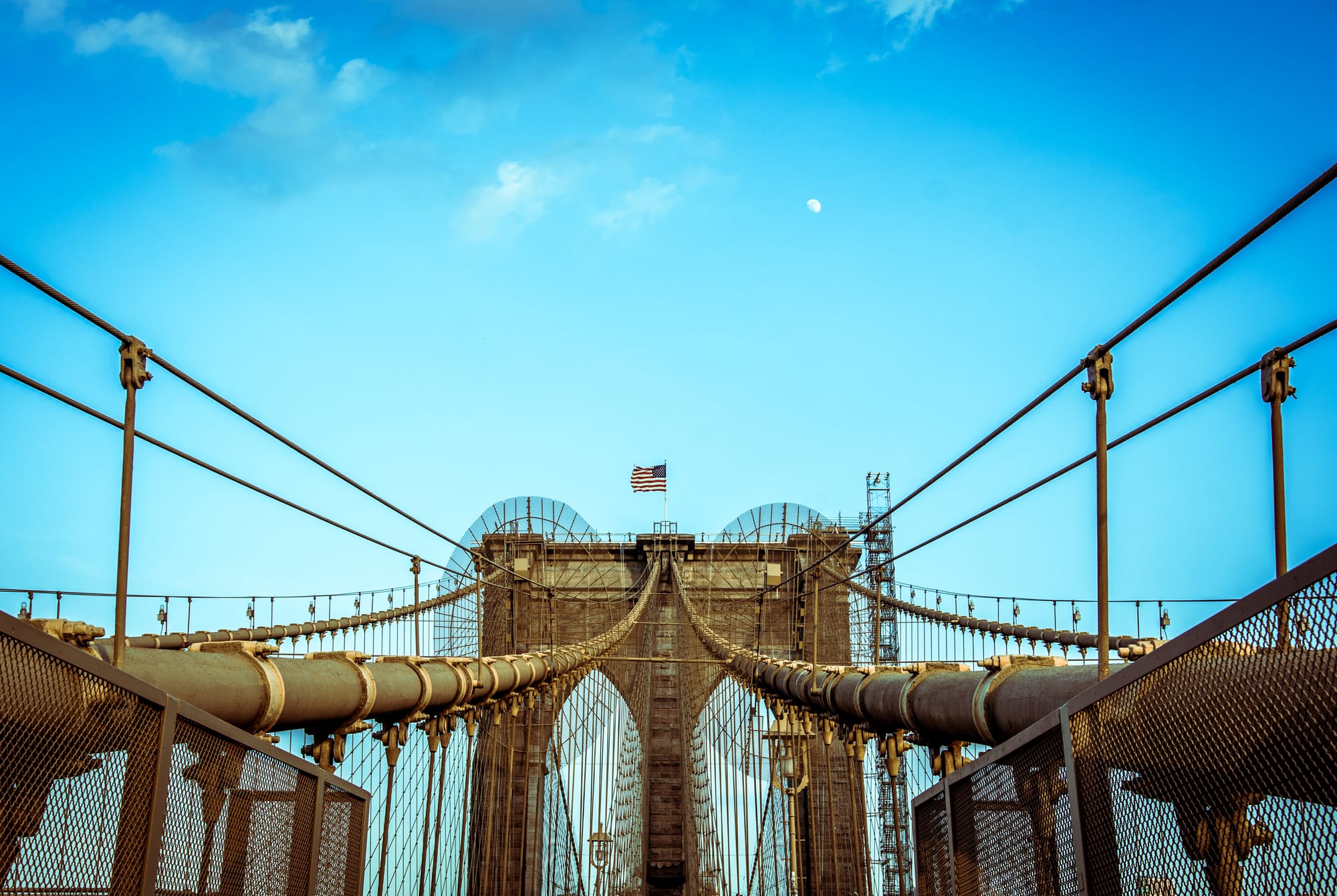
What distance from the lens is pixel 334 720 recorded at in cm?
615

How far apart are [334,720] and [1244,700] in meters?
5.00

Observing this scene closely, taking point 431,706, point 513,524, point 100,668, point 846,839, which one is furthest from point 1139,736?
point 513,524

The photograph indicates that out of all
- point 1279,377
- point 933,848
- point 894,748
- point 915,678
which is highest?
point 1279,377

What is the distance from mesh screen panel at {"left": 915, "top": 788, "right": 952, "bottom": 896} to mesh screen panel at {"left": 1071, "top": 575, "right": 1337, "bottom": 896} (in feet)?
5.13

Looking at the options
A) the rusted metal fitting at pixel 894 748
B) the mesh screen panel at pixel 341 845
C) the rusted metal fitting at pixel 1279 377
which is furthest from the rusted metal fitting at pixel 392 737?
the rusted metal fitting at pixel 1279 377

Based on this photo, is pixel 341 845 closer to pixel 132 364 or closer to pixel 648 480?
pixel 132 364

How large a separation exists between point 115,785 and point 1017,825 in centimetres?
286

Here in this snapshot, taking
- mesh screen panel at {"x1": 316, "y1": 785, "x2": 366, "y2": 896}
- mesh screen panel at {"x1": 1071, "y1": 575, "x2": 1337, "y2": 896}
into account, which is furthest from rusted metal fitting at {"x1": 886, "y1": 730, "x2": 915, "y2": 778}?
mesh screen panel at {"x1": 1071, "y1": 575, "x2": 1337, "y2": 896}

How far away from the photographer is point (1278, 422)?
3.22 m

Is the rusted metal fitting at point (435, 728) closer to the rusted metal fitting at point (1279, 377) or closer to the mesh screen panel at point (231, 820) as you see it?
the mesh screen panel at point (231, 820)

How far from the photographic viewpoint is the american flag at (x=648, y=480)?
3003 centimetres

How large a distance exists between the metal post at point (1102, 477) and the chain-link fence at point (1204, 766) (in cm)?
42

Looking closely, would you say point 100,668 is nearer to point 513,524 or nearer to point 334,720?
point 334,720

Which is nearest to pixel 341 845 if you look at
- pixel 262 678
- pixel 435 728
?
pixel 262 678
